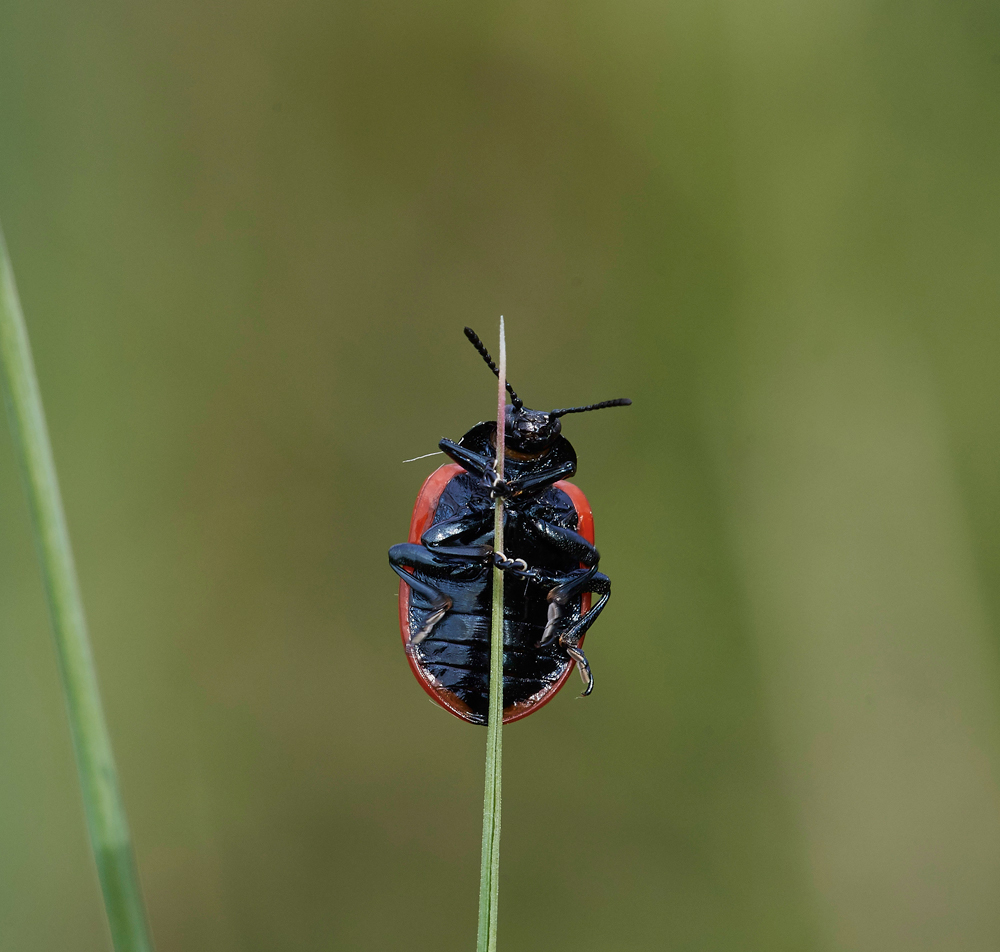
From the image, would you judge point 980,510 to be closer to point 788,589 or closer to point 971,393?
point 971,393

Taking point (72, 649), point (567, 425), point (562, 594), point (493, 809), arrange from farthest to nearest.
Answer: point (567, 425) < point (562, 594) < point (493, 809) < point (72, 649)

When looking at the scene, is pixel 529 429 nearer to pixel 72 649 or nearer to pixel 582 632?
pixel 582 632

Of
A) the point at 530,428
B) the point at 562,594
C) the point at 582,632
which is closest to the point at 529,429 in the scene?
the point at 530,428

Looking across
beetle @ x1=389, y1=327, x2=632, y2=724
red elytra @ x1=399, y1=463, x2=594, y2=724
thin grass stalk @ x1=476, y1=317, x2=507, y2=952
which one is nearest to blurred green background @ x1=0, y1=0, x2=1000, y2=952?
red elytra @ x1=399, y1=463, x2=594, y2=724

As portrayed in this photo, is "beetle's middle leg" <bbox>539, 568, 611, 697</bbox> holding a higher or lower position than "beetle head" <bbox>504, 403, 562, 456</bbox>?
lower

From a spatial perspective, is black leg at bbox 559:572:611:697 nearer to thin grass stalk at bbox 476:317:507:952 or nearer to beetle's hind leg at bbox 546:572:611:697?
beetle's hind leg at bbox 546:572:611:697

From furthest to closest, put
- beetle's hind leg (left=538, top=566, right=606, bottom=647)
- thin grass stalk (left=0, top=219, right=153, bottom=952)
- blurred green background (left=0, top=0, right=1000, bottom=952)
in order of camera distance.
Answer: blurred green background (left=0, top=0, right=1000, bottom=952) < beetle's hind leg (left=538, top=566, right=606, bottom=647) < thin grass stalk (left=0, top=219, right=153, bottom=952)

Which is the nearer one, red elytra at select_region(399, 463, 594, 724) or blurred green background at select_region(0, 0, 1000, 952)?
red elytra at select_region(399, 463, 594, 724)

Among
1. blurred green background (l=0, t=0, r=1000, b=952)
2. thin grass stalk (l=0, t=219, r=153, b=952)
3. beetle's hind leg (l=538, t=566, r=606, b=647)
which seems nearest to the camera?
thin grass stalk (l=0, t=219, r=153, b=952)
